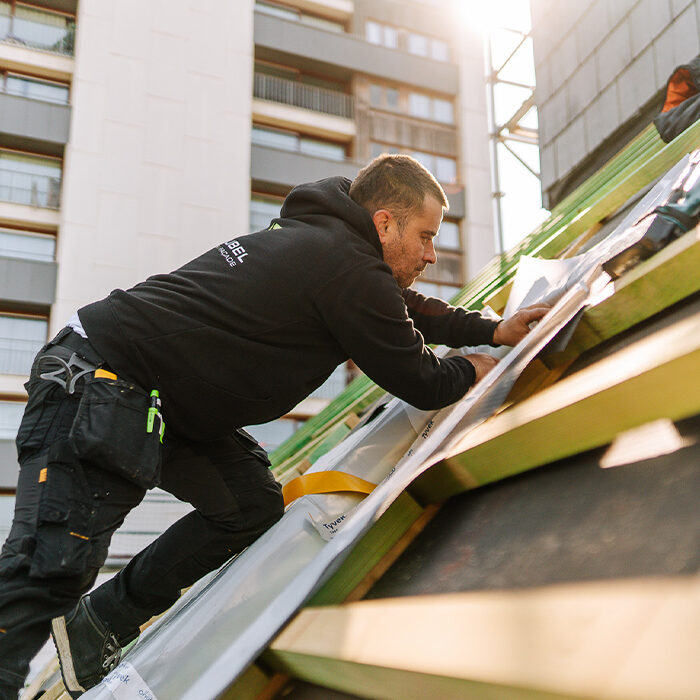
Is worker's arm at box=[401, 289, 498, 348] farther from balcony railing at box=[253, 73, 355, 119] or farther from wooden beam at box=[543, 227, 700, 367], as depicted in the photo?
balcony railing at box=[253, 73, 355, 119]

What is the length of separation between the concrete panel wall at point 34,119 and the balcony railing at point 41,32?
1.51m

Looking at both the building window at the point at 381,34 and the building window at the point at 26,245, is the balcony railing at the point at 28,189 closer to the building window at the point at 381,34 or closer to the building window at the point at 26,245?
the building window at the point at 26,245

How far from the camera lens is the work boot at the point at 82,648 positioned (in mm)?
1657

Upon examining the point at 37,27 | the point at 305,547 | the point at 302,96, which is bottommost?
the point at 305,547

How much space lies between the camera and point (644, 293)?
4.19 ft

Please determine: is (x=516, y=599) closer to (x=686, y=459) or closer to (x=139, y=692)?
(x=686, y=459)

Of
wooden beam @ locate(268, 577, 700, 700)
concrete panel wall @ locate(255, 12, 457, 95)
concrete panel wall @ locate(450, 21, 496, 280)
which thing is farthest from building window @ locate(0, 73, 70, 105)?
wooden beam @ locate(268, 577, 700, 700)

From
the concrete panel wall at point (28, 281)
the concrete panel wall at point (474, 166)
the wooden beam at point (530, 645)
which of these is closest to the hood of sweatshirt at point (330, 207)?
the wooden beam at point (530, 645)

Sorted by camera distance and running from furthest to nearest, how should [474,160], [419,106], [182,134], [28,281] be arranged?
1. [419,106]
2. [474,160]
3. [182,134]
4. [28,281]

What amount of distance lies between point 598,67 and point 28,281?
12.3 metres

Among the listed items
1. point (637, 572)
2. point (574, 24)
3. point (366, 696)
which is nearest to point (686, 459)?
point (637, 572)

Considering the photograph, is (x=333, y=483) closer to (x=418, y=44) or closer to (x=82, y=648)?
(x=82, y=648)

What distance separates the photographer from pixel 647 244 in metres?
1.36

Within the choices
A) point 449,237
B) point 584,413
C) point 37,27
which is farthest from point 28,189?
point 584,413
